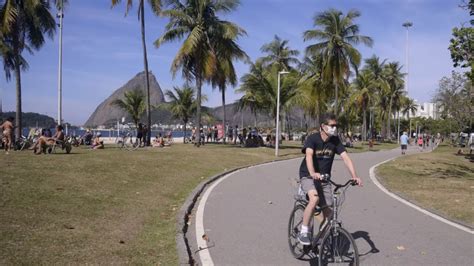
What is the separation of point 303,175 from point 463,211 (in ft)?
17.5

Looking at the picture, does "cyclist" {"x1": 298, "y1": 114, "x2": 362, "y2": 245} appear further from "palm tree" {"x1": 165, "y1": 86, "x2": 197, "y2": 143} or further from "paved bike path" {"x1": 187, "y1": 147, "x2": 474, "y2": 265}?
"palm tree" {"x1": 165, "y1": 86, "x2": 197, "y2": 143}

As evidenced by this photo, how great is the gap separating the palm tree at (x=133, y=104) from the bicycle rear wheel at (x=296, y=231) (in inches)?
1732

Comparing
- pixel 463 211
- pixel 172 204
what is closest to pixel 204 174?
pixel 172 204

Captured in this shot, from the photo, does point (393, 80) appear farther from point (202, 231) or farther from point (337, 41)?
point (202, 231)

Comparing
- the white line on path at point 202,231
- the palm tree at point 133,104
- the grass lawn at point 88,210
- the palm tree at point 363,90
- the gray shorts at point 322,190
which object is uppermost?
the palm tree at point 363,90

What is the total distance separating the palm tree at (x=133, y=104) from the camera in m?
49.2

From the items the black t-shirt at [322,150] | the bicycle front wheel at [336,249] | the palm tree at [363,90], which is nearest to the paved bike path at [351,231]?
the bicycle front wheel at [336,249]

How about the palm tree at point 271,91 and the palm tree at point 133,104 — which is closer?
the palm tree at point 271,91

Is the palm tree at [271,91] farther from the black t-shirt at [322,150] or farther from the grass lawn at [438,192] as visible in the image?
the black t-shirt at [322,150]

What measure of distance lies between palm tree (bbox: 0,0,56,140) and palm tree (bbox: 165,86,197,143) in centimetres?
1884

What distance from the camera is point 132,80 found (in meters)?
144

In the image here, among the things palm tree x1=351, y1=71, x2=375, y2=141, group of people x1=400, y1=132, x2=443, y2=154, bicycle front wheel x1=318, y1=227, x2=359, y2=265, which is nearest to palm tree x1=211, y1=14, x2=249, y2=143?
group of people x1=400, y1=132, x2=443, y2=154

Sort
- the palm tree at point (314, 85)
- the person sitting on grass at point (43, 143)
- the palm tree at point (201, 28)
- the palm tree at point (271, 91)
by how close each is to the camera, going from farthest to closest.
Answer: the palm tree at point (314, 85) < the palm tree at point (271, 91) < the palm tree at point (201, 28) < the person sitting on grass at point (43, 143)

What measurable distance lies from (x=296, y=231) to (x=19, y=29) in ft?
78.5
